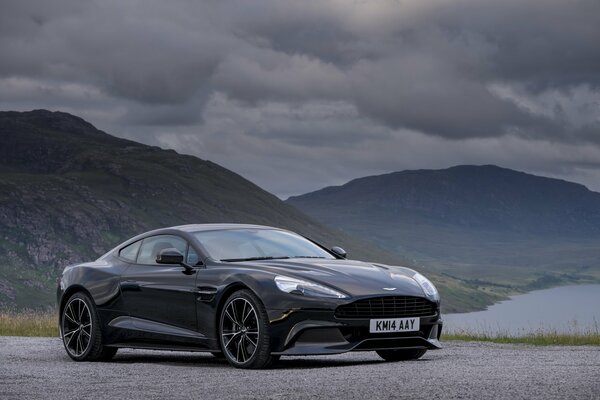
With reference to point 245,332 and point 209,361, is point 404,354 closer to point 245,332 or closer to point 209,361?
point 245,332

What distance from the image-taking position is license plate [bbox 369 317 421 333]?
1107cm

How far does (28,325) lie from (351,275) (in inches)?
510

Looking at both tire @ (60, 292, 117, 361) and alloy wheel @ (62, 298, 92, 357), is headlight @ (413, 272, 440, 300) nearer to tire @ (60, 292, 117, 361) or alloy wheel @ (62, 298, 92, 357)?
tire @ (60, 292, 117, 361)

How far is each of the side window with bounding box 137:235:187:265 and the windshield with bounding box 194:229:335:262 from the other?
318mm

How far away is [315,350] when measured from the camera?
1091cm

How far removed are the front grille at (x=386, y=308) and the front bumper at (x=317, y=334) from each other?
0.08 meters

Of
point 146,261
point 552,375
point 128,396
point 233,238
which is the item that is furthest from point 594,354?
point 128,396

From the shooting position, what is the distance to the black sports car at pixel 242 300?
1095 centimetres

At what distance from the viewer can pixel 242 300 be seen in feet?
36.9

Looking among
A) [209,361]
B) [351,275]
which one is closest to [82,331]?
[209,361]

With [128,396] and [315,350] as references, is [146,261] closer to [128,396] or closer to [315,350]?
[315,350]

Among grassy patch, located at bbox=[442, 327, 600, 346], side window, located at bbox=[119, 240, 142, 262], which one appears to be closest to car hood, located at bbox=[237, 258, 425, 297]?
side window, located at bbox=[119, 240, 142, 262]

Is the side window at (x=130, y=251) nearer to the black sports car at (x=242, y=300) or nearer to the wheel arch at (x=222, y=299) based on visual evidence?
the black sports car at (x=242, y=300)

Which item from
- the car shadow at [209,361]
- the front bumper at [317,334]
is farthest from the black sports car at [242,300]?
the car shadow at [209,361]
